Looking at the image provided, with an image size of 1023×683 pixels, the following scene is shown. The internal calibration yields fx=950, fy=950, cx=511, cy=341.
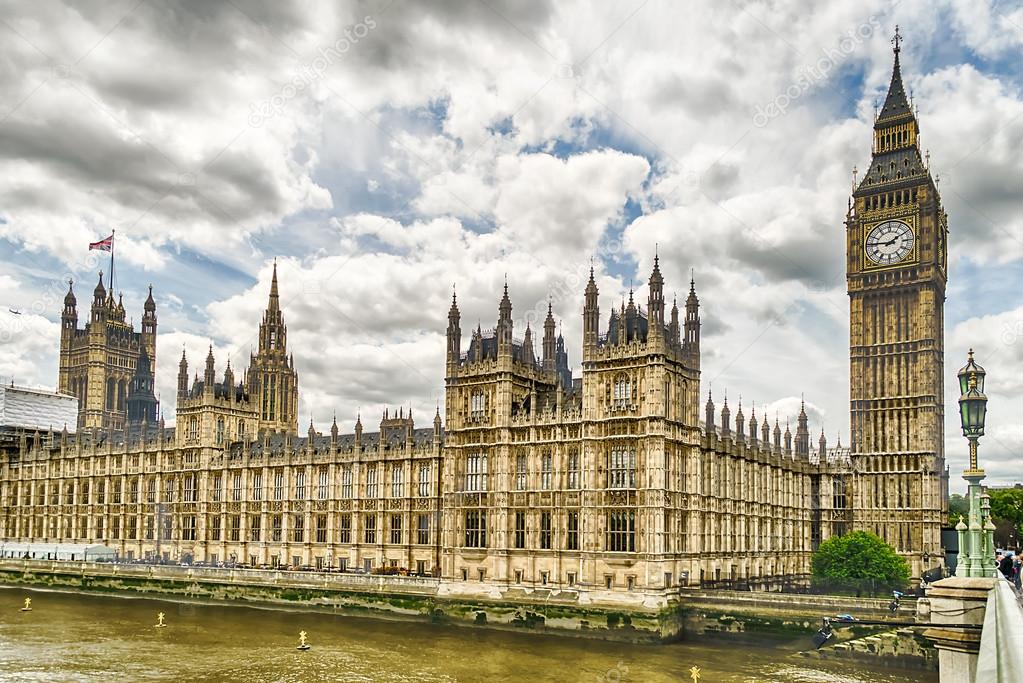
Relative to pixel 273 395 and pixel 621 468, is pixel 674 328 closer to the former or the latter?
pixel 621 468

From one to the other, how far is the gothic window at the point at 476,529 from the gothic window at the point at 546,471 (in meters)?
7.10

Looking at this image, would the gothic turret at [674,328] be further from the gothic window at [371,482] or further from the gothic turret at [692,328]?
the gothic window at [371,482]

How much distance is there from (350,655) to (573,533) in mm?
22581

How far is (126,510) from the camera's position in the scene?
129000 mm

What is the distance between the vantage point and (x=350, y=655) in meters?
66.8

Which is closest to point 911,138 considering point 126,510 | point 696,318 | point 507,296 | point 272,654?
point 696,318

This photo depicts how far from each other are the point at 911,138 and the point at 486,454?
7678 cm

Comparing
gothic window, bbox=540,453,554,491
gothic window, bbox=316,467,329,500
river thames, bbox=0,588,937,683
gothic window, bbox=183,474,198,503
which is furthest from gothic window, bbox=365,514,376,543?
gothic window, bbox=183,474,198,503

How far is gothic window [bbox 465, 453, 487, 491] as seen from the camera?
8762 cm

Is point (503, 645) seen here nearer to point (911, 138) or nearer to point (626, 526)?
point (626, 526)

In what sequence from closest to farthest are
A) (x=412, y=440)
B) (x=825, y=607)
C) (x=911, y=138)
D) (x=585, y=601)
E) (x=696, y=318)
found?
(x=825, y=607) → (x=585, y=601) → (x=696, y=318) → (x=412, y=440) → (x=911, y=138)

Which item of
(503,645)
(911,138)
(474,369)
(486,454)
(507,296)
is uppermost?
(911,138)

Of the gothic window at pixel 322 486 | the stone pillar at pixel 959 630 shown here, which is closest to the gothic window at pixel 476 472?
the gothic window at pixel 322 486

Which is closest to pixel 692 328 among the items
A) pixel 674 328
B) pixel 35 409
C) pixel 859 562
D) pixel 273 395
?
pixel 674 328
